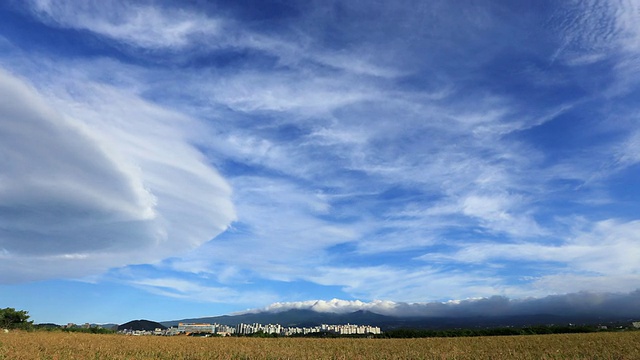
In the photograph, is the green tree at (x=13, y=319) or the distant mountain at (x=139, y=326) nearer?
the green tree at (x=13, y=319)

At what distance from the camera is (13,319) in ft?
237

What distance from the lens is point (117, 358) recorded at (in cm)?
2305

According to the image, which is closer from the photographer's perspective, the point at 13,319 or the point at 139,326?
the point at 13,319

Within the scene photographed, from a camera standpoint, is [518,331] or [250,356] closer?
[250,356]

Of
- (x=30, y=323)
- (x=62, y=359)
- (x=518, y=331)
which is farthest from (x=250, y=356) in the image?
(x=30, y=323)

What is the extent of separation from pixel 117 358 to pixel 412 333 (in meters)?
65.3

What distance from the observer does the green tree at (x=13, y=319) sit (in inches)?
2776

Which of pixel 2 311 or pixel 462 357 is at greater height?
pixel 2 311

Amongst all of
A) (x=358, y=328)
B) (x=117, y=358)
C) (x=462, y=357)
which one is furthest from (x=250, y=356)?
(x=358, y=328)

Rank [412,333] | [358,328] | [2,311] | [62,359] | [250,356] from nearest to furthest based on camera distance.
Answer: [62,359], [250,356], [2,311], [412,333], [358,328]

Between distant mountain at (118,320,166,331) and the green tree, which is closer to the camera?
the green tree

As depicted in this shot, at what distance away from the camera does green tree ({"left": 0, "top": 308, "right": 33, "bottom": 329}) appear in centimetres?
7050

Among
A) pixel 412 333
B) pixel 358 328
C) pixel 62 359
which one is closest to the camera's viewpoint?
pixel 62 359

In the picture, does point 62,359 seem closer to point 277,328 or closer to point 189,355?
point 189,355
